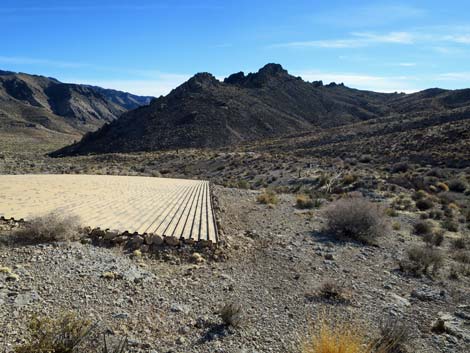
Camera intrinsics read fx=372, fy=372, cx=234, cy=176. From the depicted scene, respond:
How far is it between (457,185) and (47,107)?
15212 centimetres

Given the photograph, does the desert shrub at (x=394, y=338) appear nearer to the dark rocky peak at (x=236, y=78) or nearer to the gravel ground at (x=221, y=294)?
the gravel ground at (x=221, y=294)

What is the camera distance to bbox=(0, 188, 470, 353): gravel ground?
5.20m

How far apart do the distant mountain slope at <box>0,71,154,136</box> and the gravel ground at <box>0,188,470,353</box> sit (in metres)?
106

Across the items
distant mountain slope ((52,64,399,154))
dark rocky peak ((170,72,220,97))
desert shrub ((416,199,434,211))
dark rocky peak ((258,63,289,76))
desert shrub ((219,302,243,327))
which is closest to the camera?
desert shrub ((219,302,243,327))

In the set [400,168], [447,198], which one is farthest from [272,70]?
[447,198]

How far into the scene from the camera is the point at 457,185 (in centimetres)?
2286

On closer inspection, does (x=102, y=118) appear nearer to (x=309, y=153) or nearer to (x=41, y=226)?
(x=309, y=153)

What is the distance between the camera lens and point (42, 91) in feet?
512

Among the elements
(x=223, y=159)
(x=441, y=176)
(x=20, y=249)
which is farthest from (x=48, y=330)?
(x=223, y=159)

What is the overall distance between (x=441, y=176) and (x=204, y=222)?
22.1 m

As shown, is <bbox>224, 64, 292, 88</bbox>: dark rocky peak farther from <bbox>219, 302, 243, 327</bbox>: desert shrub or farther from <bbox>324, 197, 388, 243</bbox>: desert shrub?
<bbox>219, 302, 243, 327</bbox>: desert shrub

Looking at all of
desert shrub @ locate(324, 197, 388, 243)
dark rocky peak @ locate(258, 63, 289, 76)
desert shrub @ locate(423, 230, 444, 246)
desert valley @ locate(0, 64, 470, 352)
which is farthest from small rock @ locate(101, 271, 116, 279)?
dark rocky peak @ locate(258, 63, 289, 76)

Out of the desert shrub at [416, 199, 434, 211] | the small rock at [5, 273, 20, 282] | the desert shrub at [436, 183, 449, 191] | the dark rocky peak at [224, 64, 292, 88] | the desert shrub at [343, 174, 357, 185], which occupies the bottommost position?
the desert shrub at [416, 199, 434, 211]

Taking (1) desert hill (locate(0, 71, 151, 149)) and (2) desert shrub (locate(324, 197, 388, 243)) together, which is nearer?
(2) desert shrub (locate(324, 197, 388, 243))
